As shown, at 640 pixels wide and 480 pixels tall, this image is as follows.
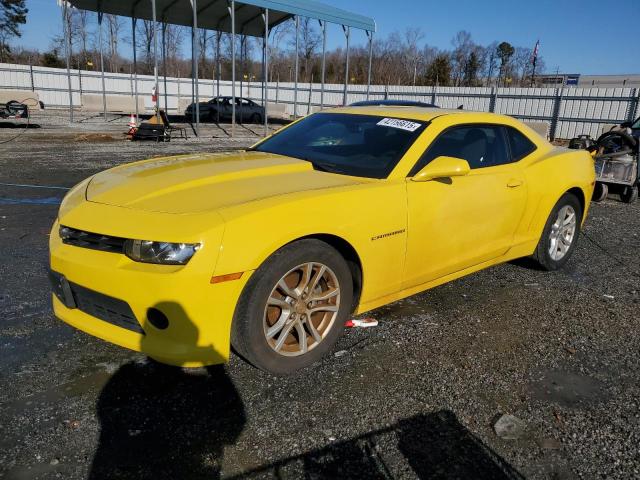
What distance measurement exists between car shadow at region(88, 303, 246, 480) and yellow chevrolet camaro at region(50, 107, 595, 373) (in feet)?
0.61

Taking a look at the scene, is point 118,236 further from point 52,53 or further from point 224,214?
point 52,53

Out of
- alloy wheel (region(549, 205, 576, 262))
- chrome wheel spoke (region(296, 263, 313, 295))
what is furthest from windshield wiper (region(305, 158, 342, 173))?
alloy wheel (region(549, 205, 576, 262))

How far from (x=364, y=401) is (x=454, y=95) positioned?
81.8 feet

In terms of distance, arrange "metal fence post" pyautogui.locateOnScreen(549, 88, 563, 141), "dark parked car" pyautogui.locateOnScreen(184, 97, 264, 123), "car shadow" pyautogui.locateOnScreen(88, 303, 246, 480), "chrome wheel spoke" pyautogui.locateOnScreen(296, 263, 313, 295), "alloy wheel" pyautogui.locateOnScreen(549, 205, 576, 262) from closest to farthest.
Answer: "car shadow" pyautogui.locateOnScreen(88, 303, 246, 480), "chrome wheel spoke" pyautogui.locateOnScreen(296, 263, 313, 295), "alloy wheel" pyautogui.locateOnScreen(549, 205, 576, 262), "metal fence post" pyautogui.locateOnScreen(549, 88, 563, 141), "dark parked car" pyautogui.locateOnScreen(184, 97, 264, 123)

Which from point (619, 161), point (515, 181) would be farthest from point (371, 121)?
point (619, 161)

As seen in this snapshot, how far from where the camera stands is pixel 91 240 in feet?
8.78

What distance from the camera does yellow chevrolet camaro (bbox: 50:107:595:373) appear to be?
248 centimetres

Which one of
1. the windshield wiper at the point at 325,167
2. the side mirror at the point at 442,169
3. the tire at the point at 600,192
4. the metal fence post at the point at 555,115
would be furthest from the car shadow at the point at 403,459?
the metal fence post at the point at 555,115

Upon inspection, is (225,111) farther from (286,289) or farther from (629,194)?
(286,289)

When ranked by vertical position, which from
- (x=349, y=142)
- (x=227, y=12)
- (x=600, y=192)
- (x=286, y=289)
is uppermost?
(x=227, y=12)

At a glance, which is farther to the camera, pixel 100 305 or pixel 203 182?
pixel 203 182

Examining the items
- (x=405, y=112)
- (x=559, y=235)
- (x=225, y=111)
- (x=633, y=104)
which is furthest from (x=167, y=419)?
(x=225, y=111)

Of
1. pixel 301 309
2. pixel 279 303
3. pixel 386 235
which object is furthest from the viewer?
pixel 386 235

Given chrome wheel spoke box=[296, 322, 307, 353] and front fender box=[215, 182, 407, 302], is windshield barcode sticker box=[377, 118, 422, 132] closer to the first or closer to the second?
front fender box=[215, 182, 407, 302]
